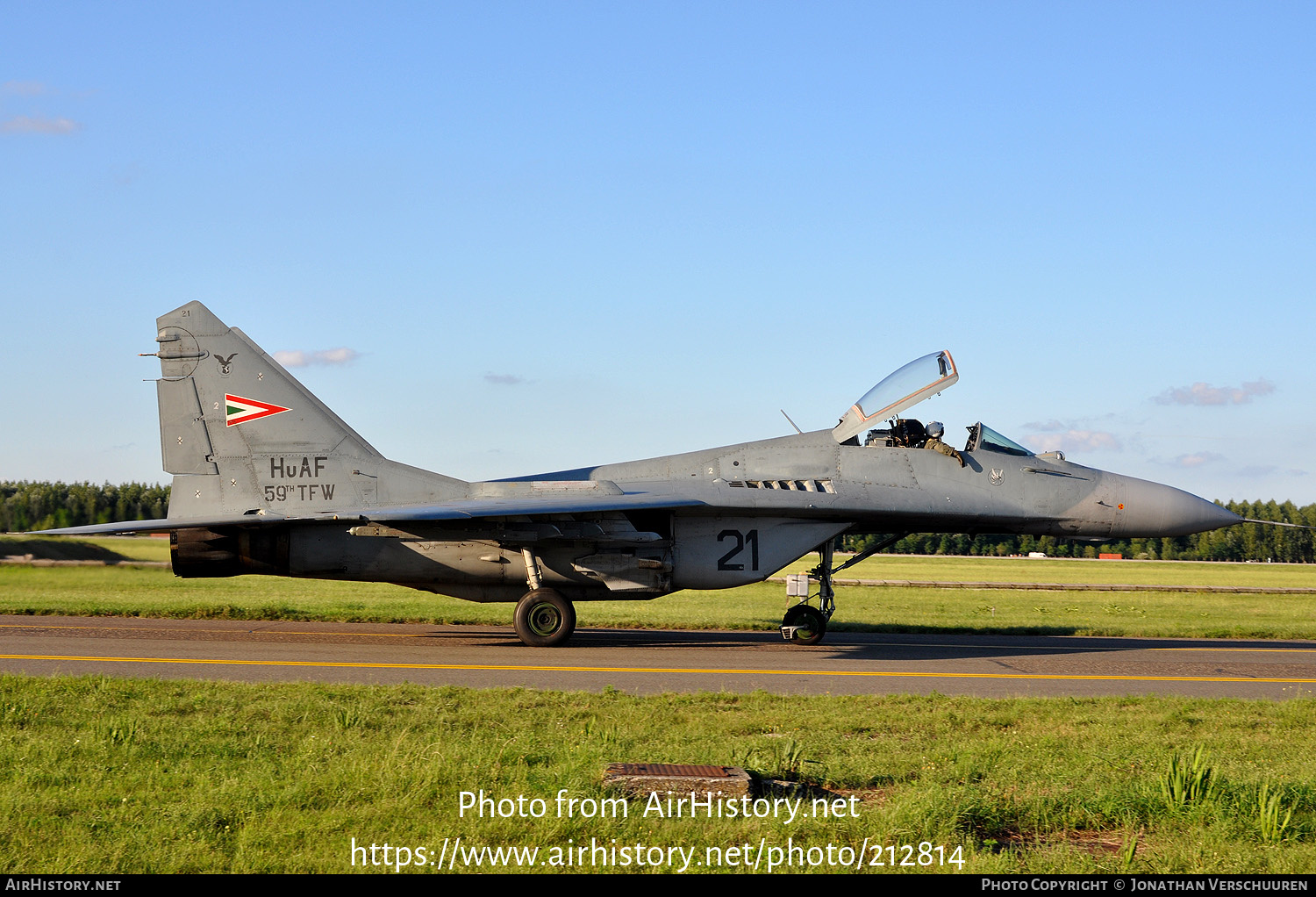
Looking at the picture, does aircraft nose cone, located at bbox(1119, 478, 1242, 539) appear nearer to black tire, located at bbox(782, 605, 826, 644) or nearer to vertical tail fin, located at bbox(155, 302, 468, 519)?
black tire, located at bbox(782, 605, 826, 644)

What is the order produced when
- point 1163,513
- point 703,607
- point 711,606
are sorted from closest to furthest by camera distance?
point 1163,513 < point 703,607 < point 711,606

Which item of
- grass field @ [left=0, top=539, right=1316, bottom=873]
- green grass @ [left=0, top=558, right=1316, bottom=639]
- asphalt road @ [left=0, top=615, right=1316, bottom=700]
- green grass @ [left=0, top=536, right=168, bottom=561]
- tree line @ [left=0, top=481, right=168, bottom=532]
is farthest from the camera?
green grass @ [left=0, top=536, right=168, bottom=561]

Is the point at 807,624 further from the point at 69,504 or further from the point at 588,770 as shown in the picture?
the point at 69,504

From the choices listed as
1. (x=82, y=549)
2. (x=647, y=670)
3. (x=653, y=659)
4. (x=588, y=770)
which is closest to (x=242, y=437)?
(x=653, y=659)

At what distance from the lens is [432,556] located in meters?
15.7

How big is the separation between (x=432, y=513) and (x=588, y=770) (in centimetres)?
818

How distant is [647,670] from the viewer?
13422mm

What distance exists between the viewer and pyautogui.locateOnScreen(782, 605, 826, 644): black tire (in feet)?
55.7

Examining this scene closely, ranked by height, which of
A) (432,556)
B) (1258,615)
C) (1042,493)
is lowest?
(1258,615)

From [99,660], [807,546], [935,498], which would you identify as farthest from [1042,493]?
[99,660]

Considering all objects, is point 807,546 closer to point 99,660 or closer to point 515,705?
point 515,705

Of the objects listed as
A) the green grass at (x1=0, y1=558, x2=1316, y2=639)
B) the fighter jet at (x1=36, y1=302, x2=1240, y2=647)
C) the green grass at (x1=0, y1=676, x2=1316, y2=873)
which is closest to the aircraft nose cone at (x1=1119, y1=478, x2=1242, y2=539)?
the fighter jet at (x1=36, y1=302, x2=1240, y2=647)

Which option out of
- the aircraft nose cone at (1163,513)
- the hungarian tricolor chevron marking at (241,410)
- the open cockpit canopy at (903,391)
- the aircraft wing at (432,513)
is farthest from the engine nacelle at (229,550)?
the aircraft nose cone at (1163,513)

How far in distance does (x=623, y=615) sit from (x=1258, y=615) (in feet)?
57.2
